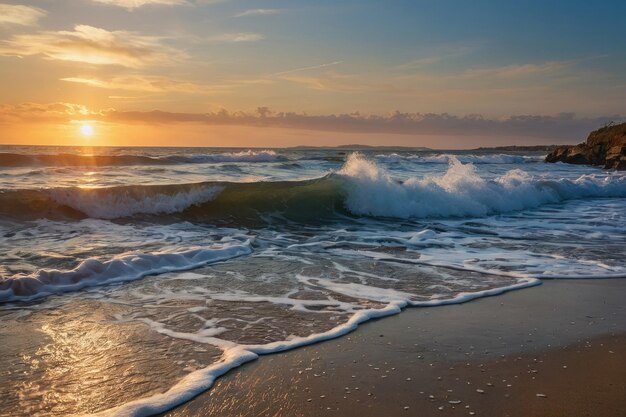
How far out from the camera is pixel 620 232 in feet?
35.8

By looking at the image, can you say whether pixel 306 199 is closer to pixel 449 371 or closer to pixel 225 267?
pixel 225 267

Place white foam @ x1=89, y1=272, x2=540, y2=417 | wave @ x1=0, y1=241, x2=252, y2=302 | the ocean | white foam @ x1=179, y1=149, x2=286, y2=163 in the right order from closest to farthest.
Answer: white foam @ x1=89, y1=272, x2=540, y2=417, the ocean, wave @ x1=0, y1=241, x2=252, y2=302, white foam @ x1=179, y1=149, x2=286, y2=163

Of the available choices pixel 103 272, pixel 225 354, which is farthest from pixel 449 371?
pixel 103 272

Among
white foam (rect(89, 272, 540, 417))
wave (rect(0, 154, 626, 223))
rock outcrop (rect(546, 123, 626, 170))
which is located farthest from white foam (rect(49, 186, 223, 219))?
rock outcrop (rect(546, 123, 626, 170))

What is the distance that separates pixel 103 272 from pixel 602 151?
140 feet

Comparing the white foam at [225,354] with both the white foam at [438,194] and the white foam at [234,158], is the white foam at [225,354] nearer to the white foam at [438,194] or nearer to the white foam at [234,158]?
the white foam at [438,194]

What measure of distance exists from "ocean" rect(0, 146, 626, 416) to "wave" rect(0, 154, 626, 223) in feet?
0.19

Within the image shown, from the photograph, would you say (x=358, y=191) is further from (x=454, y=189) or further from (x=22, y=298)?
(x=22, y=298)

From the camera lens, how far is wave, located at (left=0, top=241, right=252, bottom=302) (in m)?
5.83

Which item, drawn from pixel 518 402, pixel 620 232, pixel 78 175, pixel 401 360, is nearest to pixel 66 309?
pixel 401 360

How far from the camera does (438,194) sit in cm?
1547

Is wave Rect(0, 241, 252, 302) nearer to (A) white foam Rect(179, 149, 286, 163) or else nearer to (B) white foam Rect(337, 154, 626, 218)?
(B) white foam Rect(337, 154, 626, 218)

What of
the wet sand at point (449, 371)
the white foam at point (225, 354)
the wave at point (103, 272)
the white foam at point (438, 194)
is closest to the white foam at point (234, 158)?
the white foam at point (438, 194)

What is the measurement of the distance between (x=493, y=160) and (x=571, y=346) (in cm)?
5536
